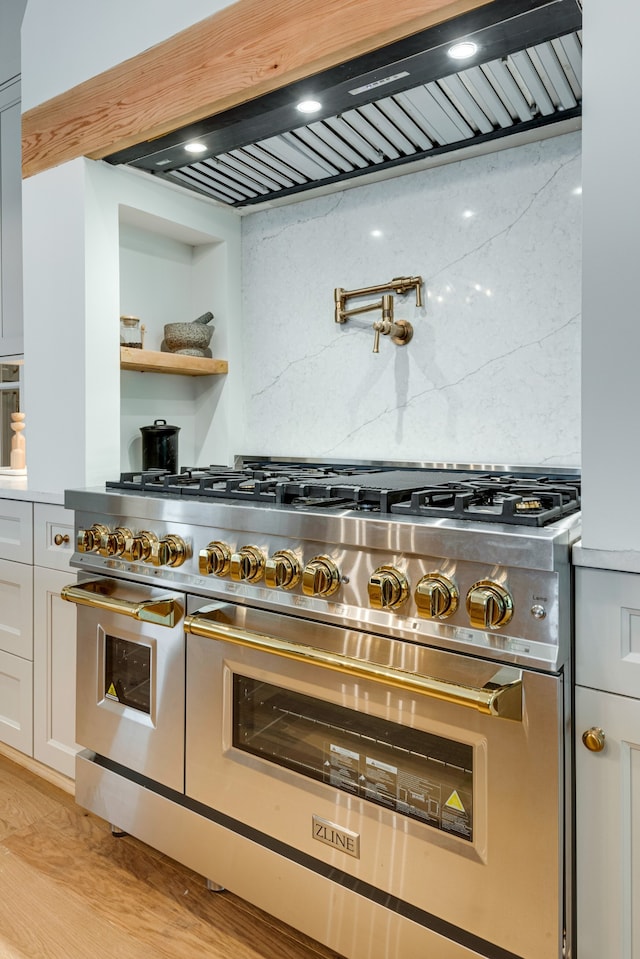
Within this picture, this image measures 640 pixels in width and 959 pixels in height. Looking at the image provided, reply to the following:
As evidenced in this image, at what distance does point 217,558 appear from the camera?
1371 millimetres

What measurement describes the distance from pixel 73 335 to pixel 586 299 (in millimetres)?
1443

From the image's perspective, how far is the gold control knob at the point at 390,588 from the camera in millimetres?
1115

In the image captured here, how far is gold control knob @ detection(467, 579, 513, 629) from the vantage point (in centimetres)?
101

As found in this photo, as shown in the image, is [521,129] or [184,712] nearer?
[184,712]

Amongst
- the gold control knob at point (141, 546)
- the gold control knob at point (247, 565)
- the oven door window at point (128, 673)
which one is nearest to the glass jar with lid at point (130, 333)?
the gold control knob at point (141, 546)

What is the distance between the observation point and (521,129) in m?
1.69

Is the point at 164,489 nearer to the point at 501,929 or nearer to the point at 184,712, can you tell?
the point at 184,712

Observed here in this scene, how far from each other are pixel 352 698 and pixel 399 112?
1.43 m

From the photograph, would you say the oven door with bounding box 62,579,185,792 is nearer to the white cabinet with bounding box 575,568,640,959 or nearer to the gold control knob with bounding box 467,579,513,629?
the gold control knob with bounding box 467,579,513,629

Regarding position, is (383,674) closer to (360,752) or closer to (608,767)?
(360,752)

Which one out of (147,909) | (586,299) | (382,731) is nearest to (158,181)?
(586,299)

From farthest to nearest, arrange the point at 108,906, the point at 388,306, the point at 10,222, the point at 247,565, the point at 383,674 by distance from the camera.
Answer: the point at 10,222
the point at 388,306
the point at 108,906
the point at 247,565
the point at 383,674

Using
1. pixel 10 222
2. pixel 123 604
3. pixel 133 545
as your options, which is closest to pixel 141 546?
pixel 133 545

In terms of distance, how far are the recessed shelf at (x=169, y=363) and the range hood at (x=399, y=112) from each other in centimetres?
55
